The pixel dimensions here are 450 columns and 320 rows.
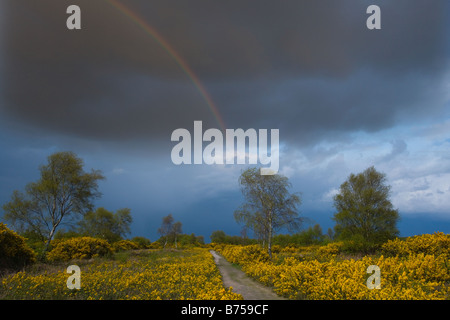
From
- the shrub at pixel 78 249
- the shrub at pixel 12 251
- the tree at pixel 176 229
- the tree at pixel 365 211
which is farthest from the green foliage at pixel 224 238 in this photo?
the shrub at pixel 12 251

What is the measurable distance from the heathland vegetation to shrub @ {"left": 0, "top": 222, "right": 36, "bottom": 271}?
0.07 metres

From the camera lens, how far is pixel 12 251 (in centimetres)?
1786

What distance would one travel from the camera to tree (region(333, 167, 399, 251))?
28859 millimetres

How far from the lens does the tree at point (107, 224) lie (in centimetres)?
5006

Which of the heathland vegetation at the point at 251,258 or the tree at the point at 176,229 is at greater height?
the heathland vegetation at the point at 251,258

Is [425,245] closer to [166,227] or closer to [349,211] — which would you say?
[349,211]

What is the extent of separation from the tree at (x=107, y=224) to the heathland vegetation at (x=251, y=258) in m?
11.5

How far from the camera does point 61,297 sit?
1034 cm

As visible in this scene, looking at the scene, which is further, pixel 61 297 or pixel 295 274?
pixel 295 274

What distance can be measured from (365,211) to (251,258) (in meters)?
15.4

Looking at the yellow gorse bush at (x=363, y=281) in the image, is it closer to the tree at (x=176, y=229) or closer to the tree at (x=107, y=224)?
the tree at (x=107, y=224)
